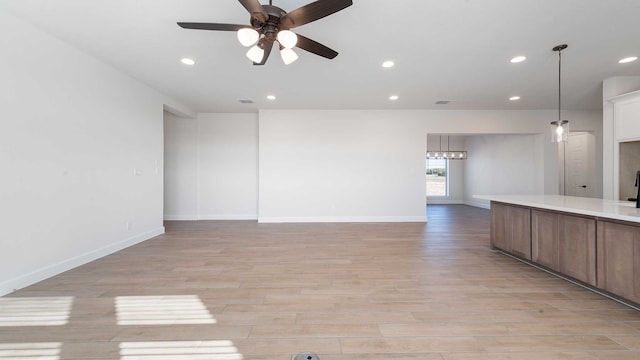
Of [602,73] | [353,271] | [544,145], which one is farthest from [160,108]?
[544,145]

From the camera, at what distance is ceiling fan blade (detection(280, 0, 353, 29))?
1884 mm

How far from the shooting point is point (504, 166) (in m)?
7.63

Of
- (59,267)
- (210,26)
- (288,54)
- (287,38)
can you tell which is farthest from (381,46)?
(59,267)

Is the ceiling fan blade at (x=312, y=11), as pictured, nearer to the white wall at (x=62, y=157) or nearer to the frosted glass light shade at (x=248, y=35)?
the frosted glass light shade at (x=248, y=35)

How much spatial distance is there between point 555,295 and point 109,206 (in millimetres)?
5580

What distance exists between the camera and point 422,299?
2.33m

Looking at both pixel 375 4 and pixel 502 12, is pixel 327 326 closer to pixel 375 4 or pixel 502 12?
pixel 375 4

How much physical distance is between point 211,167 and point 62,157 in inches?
138

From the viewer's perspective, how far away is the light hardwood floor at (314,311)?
66.6 inches

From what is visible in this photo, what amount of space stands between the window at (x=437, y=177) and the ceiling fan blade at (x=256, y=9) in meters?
9.54

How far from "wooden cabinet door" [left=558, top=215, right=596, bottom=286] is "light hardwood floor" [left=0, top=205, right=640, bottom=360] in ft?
0.56

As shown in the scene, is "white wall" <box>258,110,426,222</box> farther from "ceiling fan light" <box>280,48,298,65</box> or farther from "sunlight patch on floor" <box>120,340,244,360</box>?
"sunlight patch on floor" <box>120,340,244,360</box>

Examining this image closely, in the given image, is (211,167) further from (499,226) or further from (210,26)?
(499,226)

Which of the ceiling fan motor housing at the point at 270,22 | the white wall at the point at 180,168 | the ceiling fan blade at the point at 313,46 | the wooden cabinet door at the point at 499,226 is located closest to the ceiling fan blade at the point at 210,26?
the ceiling fan motor housing at the point at 270,22
